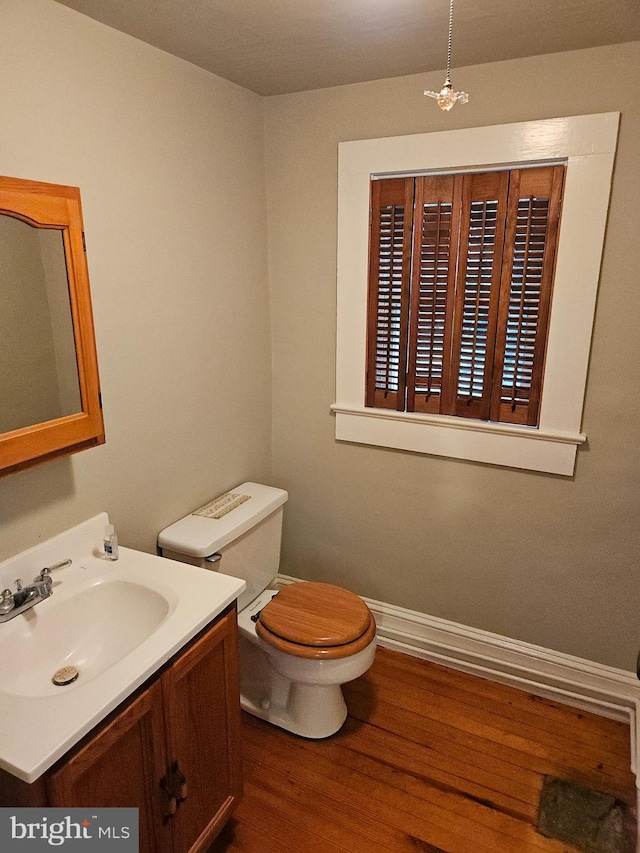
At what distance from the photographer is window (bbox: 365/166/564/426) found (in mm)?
1875

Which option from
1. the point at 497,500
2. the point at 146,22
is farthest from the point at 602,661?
the point at 146,22

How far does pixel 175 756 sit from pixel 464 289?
5.44ft

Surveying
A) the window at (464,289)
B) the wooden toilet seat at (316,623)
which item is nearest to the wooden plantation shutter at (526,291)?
the window at (464,289)

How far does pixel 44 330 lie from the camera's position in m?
1.39

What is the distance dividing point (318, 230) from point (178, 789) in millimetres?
1856

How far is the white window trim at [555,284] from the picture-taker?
1740 millimetres

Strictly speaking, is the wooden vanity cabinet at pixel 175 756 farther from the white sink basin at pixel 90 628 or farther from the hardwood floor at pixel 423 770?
the hardwood floor at pixel 423 770

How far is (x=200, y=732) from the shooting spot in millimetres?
1400

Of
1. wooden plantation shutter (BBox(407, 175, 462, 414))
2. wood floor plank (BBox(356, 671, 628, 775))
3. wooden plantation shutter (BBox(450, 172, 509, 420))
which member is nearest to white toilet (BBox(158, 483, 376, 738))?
wood floor plank (BBox(356, 671, 628, 775))

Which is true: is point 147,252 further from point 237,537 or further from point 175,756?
point 175,756

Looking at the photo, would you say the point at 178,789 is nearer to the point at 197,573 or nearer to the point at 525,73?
the point at 197,573

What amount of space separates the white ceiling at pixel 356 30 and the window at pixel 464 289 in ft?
1.19

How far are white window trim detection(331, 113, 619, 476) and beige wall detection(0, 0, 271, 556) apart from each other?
38 cm

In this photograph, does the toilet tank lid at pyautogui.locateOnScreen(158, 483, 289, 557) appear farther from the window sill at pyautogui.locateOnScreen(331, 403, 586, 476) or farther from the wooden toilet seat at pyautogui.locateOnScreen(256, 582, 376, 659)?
the window sill at pyautogui.locateOnScreen(331, 403, 586, 476)
